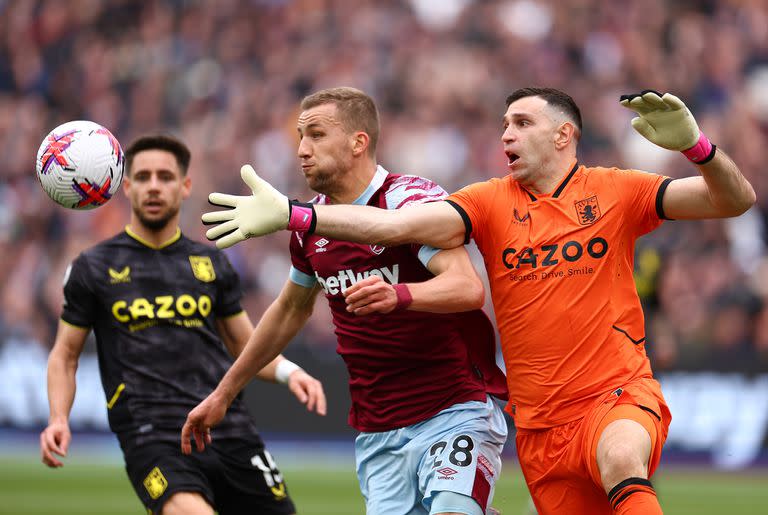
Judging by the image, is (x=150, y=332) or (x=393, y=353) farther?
(x=150, y=332)

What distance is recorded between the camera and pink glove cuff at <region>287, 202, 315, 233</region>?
5816 mm

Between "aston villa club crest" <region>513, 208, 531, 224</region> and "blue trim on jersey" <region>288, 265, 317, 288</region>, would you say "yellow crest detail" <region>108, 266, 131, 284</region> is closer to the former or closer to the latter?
"blue trim on jersey" <region>288, 265, 317, 288</region>

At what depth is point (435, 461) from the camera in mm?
6230

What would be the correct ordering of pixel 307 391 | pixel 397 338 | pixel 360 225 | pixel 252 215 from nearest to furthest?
pixel 252 215 < pixel 360 225 < pixel 397 338 < pixel 307 391

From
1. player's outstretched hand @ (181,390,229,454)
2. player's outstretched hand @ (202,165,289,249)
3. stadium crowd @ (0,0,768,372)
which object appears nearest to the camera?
player's outstretched hand @ (202,165,289,249)

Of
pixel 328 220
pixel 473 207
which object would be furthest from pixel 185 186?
pixel 473 207

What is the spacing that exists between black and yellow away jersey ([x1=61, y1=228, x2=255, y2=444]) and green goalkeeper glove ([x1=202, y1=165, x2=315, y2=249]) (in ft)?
6.00

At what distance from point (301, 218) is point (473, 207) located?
1037 millimetres

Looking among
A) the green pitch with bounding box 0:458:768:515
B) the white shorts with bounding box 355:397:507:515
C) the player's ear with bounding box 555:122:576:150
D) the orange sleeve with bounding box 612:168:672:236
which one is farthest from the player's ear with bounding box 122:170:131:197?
the green pitch with bounding box 0:458:768:515

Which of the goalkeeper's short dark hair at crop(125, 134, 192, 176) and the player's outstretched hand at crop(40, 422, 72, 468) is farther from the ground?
the goalkeeper's short dark hair at crop(125, 134, 192, 176)

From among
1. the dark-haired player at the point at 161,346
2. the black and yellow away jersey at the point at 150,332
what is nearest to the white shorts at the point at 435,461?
the dark-haired player at the point at 161,346

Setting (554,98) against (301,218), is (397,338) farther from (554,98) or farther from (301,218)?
(554,98)

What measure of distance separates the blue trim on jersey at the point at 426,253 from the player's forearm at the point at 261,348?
3.48 feet

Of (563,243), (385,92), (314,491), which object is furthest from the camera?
(385,92)
